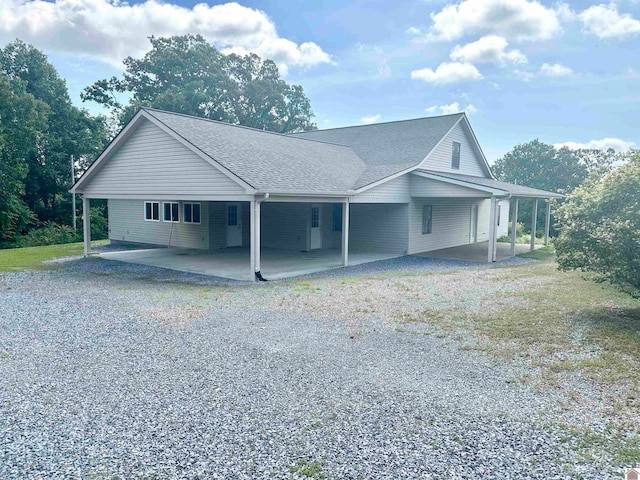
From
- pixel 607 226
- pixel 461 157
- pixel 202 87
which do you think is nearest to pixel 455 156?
pixel 461 157

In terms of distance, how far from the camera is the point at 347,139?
71.9 feet

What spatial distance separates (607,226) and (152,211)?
54.4 ft

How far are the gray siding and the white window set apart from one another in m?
9.25

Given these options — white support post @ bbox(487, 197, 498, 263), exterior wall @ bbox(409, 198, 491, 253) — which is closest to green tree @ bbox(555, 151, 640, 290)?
white support post @ bbox(487, 197, 498, 263)

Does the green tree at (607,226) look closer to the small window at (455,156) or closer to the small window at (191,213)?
the small window at (455,156)

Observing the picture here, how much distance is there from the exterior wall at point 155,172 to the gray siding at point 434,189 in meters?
7.77

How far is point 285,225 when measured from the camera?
1742 cm

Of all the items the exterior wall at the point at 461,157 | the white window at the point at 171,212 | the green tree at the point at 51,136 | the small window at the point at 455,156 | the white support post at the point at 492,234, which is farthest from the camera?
the green tree at the point at 51,136

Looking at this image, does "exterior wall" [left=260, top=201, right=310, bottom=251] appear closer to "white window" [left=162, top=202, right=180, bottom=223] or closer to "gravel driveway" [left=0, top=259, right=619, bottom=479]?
"white window" [left=162, top=202, right=180, bottom=223]

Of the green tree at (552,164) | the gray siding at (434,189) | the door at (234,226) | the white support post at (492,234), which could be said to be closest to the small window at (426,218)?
the gray siding at (434,189)

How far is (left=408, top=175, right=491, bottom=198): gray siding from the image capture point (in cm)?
1508

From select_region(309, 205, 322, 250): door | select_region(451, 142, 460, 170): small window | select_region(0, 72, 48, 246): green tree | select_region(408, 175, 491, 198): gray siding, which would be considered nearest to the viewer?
select_region(408, 175, 491, 198): gray siding

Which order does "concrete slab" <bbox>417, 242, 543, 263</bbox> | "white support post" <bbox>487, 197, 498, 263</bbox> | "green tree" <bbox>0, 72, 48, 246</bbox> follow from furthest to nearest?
"green tree" <bbox>0, 72, 48, 246</bbox>
"concrete slab" <bbox>417, 242, 543, 263</bbox>
"white support post" <bbox>487, 197, 498, 263</bbox>

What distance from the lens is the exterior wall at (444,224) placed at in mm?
16906
